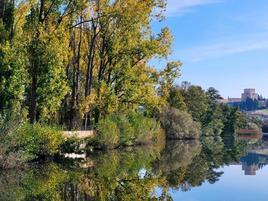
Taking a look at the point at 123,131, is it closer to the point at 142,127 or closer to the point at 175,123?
the point at 142,127

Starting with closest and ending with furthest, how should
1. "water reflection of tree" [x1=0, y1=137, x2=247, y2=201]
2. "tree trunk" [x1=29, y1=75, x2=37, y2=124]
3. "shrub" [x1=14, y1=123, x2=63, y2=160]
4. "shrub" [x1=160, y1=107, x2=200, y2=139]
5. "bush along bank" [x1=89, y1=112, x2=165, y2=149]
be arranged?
1. "water reflection of tree" [x1=0, y1=137, x2=247, y2=201]
2. "shrub" [x1=14, y1=123, x2=63, y2=160]
3. "tree trunk" [x1=29, y1=75, x2=37, y2=124]
4. "bush along bank" [x1=89, y1=112, x2=165, y2=149]
5. "shrub" [x1=160, y1=107, x2=200, y2=139]

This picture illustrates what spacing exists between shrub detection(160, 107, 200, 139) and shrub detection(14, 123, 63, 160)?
42.5 meters

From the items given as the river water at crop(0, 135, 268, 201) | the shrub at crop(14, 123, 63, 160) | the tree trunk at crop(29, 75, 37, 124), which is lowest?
the river water at crop(0, 135, 268, 201)

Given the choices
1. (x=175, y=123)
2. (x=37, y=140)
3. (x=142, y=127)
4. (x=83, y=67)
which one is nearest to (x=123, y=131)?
(x=142, y=127)

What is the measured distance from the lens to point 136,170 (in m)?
25.5

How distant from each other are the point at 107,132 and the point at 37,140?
40.4 ft

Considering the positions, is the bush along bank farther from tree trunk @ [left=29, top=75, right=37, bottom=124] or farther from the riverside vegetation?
tree trunk @ [left=29, top=75, right=37, bottom=124]

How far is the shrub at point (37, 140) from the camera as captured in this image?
25.5 m

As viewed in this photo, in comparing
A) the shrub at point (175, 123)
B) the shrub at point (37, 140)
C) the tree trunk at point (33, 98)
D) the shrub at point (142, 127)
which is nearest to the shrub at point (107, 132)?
the shrub at point (142, 127)

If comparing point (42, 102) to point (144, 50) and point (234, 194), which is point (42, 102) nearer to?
point (144, 50)

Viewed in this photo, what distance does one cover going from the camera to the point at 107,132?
39.2 meters

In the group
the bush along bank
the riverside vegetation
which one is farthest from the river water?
the bush along bank

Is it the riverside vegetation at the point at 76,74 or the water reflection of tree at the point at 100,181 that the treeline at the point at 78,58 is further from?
the water reflection of tree at the point at 100,181

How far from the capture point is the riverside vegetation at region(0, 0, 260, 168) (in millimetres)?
28891
